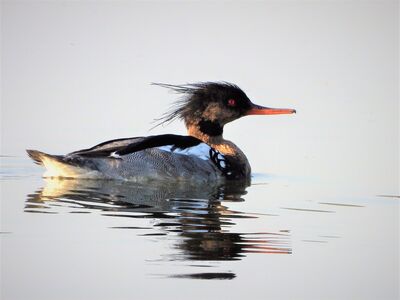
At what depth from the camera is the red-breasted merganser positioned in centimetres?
1063

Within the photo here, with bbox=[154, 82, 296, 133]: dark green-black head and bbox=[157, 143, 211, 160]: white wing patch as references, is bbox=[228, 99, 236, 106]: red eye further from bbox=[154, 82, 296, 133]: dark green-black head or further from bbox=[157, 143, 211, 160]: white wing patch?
bbox=[157, 143, 211, 160]: white wing patch

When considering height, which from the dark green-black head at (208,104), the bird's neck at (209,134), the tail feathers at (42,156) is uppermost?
the dark green-black head at (208,104)

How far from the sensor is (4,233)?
718cm

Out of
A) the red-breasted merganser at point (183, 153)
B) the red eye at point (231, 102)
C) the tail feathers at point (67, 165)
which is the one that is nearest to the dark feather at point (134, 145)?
the red-breasted merganser at point (183, 153)

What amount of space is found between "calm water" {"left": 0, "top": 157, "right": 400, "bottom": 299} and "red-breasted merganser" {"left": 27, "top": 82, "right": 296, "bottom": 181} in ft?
2.29

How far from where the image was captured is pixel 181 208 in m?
8.57

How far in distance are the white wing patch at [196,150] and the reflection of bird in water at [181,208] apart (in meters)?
0.50

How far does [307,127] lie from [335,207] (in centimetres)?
631

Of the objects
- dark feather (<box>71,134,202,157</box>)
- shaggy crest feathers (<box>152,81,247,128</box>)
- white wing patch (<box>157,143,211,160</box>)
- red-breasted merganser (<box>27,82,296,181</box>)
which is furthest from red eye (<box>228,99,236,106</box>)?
dark feather (<box>71,134,202,157</box>)

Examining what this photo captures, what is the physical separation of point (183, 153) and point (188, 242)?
430cm

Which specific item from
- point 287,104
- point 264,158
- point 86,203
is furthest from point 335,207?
point 287,104

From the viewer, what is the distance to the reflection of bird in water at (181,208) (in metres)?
6.93

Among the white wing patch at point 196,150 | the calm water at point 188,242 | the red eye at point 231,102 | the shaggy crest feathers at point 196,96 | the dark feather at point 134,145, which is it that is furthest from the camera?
the red eye at point 231,102

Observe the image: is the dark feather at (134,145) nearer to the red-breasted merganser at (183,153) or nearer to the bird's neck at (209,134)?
the red-breasted merganser at (183,153)
